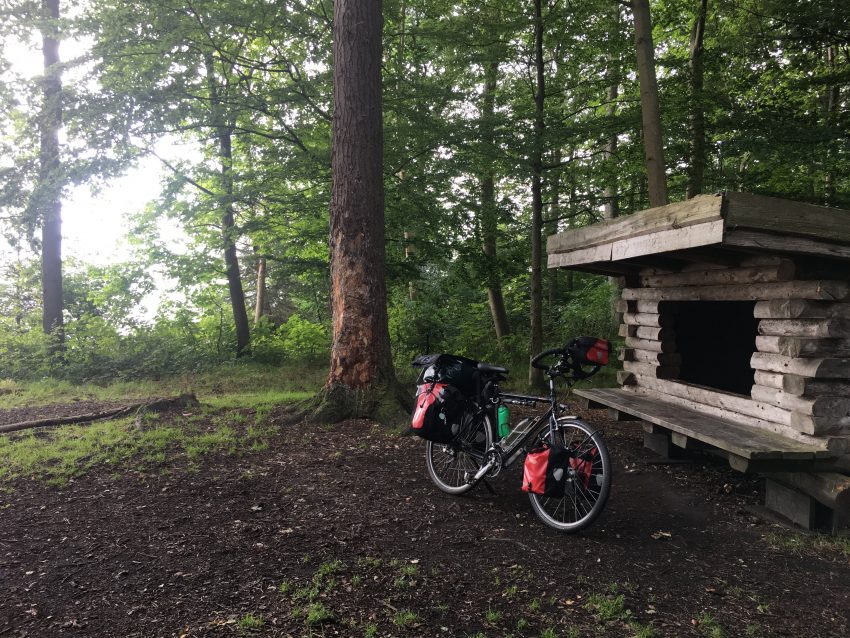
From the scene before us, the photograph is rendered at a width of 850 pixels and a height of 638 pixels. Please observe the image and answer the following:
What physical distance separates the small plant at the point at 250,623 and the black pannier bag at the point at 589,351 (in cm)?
257

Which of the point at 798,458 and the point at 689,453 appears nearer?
the point at 798,458

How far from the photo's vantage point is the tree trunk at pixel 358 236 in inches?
251

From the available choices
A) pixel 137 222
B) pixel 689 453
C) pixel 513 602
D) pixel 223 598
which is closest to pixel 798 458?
pixel 689 453

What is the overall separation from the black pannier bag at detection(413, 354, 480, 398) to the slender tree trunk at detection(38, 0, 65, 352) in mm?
7896

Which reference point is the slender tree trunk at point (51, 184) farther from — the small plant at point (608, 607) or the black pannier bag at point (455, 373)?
the small plant at point (608, 607)

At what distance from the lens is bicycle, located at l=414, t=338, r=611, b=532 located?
11.9 feet

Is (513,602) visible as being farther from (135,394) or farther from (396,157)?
(135,394)

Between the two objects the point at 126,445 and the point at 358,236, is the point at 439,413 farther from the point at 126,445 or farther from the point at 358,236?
the point at 126,445

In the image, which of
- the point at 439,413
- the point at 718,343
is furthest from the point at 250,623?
the point at 718,343

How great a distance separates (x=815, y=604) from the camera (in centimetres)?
303

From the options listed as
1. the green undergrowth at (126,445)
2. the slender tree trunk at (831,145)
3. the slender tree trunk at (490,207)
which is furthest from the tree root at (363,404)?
the slender tree trunk at (831,145)

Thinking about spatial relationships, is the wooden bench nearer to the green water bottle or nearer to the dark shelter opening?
the dark shelter opening

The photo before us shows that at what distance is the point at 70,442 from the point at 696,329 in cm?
739

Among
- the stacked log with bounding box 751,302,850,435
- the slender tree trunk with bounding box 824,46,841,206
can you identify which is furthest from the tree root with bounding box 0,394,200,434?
the slender tree trunk with bounding box 824,46,841,206
